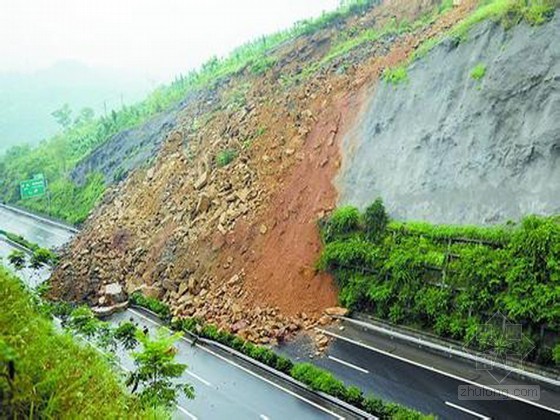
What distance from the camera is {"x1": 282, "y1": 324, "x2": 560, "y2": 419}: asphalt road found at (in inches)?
609

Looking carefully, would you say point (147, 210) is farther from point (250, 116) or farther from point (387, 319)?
point (387, 319)

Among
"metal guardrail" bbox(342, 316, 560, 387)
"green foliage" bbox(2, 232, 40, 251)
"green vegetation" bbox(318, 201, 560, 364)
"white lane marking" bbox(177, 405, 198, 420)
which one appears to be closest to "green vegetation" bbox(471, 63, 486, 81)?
"green vegetation" bbox(318, 201, 560, 364)

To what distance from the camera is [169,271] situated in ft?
93.2

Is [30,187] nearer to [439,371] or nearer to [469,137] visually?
[469,137]

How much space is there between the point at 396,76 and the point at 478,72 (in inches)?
194

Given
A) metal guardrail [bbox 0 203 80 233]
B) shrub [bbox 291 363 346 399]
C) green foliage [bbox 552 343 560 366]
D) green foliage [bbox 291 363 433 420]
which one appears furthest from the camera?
metal guardrail [bbox 0 203 80 233]

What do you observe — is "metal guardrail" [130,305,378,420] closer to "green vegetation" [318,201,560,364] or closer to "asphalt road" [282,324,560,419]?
"asphalt road" [282,324,560,419]

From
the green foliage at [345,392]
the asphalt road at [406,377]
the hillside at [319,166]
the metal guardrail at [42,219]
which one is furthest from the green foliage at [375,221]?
the metal guardrail at [42,219]

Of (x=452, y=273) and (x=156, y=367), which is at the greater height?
(x=452, y=273)

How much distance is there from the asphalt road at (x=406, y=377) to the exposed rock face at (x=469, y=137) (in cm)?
559

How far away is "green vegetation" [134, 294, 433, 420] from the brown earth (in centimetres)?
80

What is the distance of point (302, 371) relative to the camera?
1798 centimetres

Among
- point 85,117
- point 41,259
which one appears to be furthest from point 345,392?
point 85,117

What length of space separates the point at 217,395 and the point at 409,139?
47.2 feet
